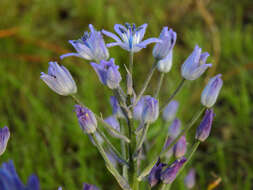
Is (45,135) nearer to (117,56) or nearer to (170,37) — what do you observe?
(117,56)

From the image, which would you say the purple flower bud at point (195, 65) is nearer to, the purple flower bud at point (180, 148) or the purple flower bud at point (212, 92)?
the purple flower bud at point (212, 92)

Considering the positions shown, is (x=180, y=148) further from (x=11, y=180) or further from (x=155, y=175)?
(x=11, y=180)

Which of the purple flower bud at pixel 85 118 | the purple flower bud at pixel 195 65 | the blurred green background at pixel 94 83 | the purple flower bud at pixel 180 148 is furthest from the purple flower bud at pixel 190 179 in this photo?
the purple flower bud at pixel 85 118

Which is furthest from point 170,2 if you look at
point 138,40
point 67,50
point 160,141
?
point 138,40

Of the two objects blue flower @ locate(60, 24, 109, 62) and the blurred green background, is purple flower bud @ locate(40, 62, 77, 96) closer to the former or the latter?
blue flower @ locate(60, 24, 109, 62)

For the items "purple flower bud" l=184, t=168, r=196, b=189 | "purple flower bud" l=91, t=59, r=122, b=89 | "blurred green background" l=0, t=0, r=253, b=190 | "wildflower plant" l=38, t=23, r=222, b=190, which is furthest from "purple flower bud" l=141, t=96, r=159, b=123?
"purple flower bud" l=184, t=168, r=196, b=189

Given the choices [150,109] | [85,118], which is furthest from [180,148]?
[85,118]
